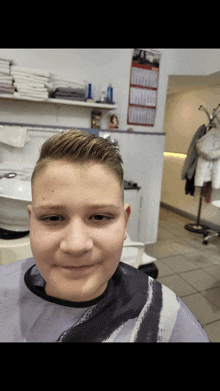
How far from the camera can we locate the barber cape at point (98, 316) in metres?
0.52

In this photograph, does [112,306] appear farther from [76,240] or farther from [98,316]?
[76,240]

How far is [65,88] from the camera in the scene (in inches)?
89.9

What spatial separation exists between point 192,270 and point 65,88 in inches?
96.1

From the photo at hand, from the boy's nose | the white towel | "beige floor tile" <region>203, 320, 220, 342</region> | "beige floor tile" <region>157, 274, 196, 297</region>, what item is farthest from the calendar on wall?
the boy's nose

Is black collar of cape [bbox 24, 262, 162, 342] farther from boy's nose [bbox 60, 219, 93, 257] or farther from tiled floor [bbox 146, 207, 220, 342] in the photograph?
tiled floor [bbox 146, 207, 220, 342]

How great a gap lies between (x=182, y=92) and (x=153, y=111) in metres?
2.19

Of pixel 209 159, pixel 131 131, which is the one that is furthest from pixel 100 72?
pixel 209 159

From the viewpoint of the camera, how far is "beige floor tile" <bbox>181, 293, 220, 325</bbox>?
6.56 feet

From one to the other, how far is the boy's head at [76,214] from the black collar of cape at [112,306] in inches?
3.9

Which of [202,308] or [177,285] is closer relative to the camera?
[202,308]

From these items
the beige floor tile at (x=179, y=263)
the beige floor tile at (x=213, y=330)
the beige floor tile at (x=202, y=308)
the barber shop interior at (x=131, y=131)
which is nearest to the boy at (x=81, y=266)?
the barber shop interior at (x=131, y=131)

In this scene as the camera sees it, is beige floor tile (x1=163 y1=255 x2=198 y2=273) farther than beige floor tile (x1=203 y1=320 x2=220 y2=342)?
Yes

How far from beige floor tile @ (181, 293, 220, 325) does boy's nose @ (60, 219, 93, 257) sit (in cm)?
194
